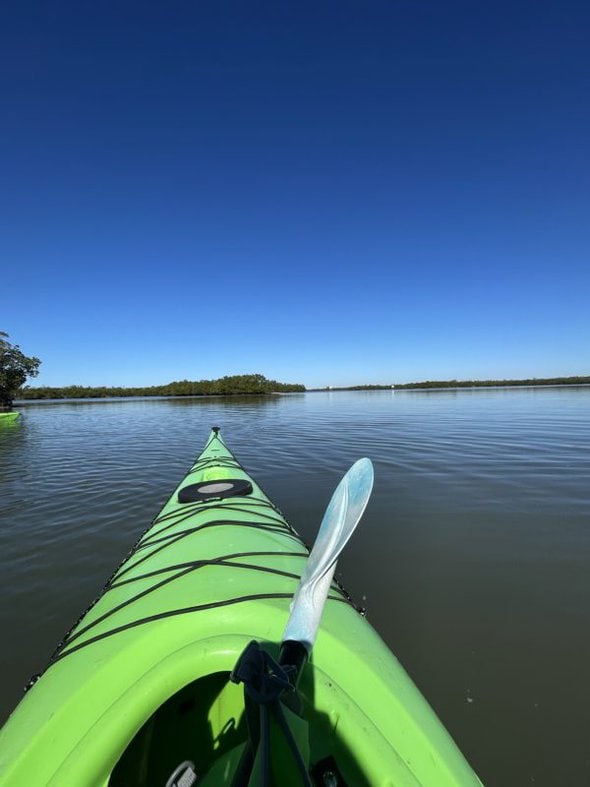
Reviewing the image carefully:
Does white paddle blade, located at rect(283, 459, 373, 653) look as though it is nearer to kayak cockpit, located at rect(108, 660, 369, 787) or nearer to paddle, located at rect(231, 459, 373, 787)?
A: paddle, located at rect(231, 459, 373, 787)

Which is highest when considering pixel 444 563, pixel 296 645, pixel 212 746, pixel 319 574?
pixel 319 574

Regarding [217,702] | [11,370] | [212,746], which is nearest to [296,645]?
[217,702]

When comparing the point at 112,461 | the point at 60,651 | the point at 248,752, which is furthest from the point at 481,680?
the point at 112,461

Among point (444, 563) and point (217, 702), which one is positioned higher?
point (217, 702)

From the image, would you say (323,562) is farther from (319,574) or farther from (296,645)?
(296,645)

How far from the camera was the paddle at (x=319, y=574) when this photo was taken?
1368mm

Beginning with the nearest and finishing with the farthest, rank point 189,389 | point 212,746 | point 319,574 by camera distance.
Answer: point 319,574, point 212,746, point 189,389

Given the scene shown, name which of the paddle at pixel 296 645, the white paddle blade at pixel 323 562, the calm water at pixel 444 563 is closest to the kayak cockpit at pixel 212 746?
the paddle at pixel 296 645

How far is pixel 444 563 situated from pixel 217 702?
316cm

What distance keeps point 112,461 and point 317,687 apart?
1026 centimetres

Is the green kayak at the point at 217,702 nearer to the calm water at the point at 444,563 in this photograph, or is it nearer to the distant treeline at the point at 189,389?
the calm water at the point at 444,563

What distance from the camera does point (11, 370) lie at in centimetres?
4206

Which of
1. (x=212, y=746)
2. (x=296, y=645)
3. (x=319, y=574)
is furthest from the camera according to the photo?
(x=212, y=746)

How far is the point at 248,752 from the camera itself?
1.22 meters
